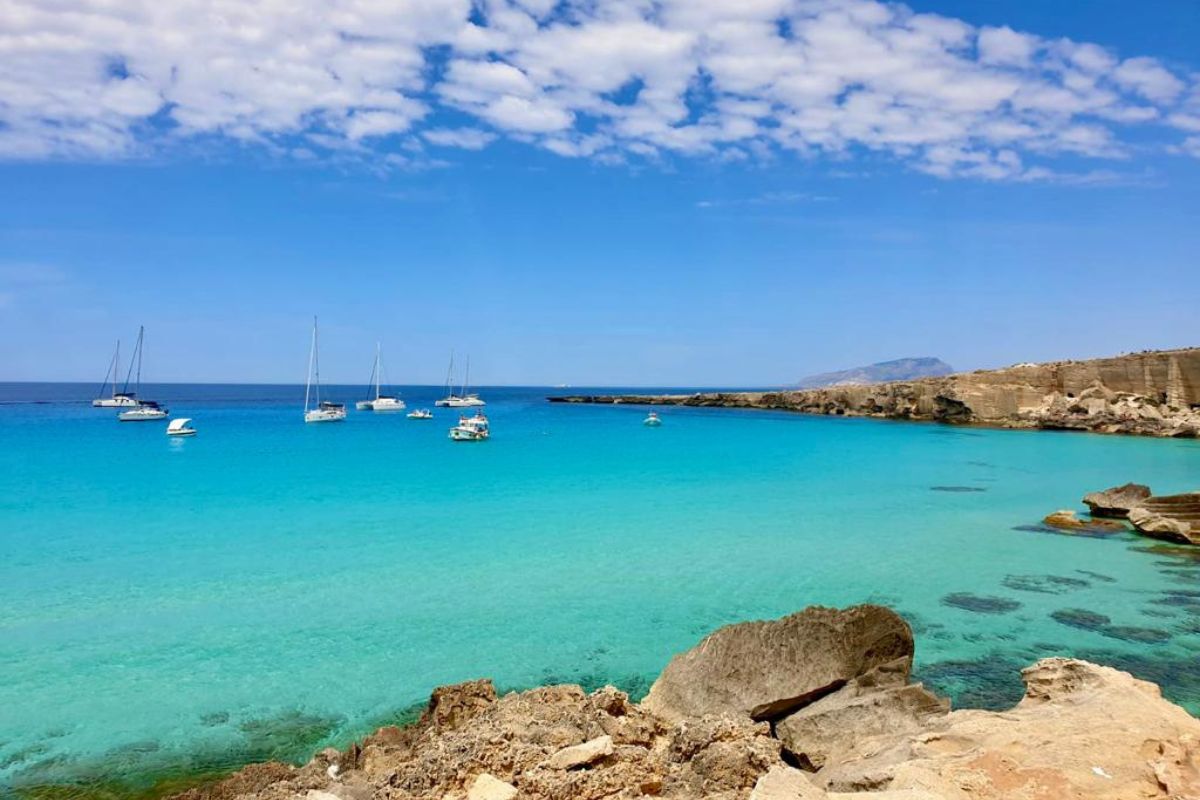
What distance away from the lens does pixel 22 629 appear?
1112cm

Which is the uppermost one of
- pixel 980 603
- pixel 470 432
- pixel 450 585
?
pixel 470 432

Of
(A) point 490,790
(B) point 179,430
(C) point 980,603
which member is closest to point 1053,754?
(A) point 490,790

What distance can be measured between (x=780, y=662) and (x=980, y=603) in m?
6.59

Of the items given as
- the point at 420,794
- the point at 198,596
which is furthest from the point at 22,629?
the point at 420,794

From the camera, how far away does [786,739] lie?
21.8ft

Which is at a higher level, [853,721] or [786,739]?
[853,721]

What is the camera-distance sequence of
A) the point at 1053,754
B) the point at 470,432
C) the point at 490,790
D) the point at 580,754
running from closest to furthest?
the point at 1053,754 < the point at 490,790 < the point at 580,754 < the point at 470,432

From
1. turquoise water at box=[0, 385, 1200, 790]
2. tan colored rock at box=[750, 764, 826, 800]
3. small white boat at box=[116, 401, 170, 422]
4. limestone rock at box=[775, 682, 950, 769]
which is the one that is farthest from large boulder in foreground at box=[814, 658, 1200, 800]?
small white boat at box=[116, 401, 170, 422]

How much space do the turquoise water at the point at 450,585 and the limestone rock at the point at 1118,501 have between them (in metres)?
2.11

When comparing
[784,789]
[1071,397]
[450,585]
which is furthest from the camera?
[1071,397]

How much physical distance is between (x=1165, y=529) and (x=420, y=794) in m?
19.0

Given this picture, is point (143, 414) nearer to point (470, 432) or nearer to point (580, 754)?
point (470, 432)

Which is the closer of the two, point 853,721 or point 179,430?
point 853,721

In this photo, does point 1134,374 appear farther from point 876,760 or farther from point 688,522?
point 876,760
